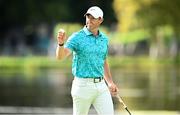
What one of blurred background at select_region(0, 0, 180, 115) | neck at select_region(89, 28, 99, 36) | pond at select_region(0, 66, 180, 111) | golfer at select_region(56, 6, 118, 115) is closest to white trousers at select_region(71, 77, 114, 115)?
golfer at select_region(56, 6, 118, 115)

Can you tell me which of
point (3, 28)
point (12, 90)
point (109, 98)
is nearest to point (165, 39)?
point (3, 28)

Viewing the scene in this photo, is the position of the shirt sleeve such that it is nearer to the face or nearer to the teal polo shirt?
the teal polo shirt

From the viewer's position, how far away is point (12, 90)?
26.2 meters

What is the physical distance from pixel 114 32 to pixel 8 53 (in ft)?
35.7

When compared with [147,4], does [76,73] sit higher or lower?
lower

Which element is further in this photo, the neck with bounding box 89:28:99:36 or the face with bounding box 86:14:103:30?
the neck with bounding box 89:28:99:36

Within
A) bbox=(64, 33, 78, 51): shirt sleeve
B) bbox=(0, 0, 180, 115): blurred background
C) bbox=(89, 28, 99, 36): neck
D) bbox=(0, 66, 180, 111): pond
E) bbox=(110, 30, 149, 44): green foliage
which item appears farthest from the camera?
bbox=(110, 30, 149, 44): green foliage

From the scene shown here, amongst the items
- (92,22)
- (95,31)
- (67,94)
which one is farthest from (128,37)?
(92,22)

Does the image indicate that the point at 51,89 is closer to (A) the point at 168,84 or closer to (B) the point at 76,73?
(A) the point at 168,84

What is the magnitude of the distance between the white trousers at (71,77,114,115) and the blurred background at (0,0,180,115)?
7.34m

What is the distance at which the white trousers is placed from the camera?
9.76m

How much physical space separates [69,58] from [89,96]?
4787 cm

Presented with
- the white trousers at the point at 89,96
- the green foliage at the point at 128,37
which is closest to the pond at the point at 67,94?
the white trousers at the point at 89,96

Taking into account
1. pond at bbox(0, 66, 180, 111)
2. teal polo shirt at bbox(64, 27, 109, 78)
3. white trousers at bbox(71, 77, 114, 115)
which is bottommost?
pond at bbox(0, 66, 180, 111)
